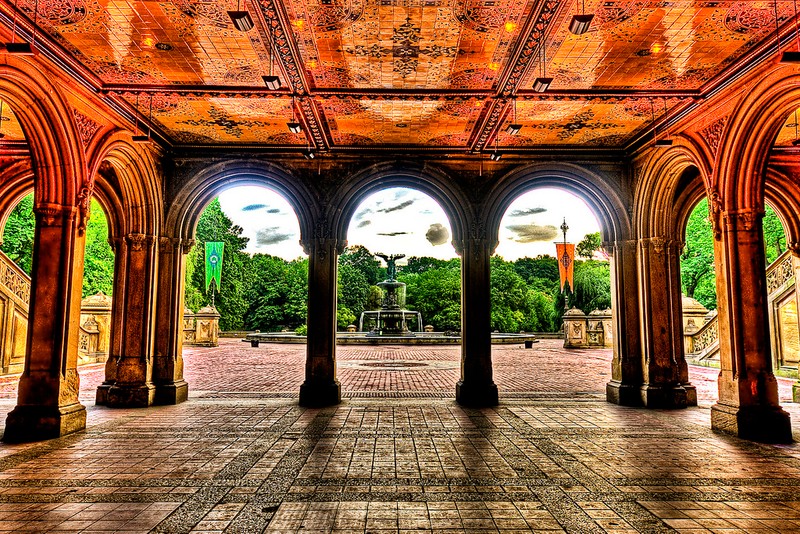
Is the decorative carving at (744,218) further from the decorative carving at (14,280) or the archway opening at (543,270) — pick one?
the archway opening at (543,270)

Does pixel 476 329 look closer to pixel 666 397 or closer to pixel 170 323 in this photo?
pixel 666 397

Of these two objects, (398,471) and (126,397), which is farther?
(126,397)

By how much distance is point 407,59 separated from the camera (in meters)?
6.31

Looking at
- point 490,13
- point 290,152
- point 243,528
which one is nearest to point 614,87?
point 490,13

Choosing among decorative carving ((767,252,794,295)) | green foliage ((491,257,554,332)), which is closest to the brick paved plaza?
decorative carving ((767,252,794,295))

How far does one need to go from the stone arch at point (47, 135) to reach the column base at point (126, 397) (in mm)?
3687

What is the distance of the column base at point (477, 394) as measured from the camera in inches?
364

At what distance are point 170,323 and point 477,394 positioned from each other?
6380mm

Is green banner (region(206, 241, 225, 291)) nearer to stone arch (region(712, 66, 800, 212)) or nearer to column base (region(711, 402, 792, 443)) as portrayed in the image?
stone arch (region(712, 66, 800, 212))

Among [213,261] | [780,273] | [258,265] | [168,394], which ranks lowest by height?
[168,394]

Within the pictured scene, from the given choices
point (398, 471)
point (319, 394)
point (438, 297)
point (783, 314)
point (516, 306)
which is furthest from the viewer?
point (516, 306)

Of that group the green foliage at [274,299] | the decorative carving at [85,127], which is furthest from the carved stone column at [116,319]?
the green foliage at [274,299]

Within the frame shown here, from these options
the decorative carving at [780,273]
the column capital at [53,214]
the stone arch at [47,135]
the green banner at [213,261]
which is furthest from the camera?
the green banner at [213,261]

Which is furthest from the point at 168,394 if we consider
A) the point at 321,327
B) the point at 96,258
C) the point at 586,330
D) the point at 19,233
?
the point at 586,330
